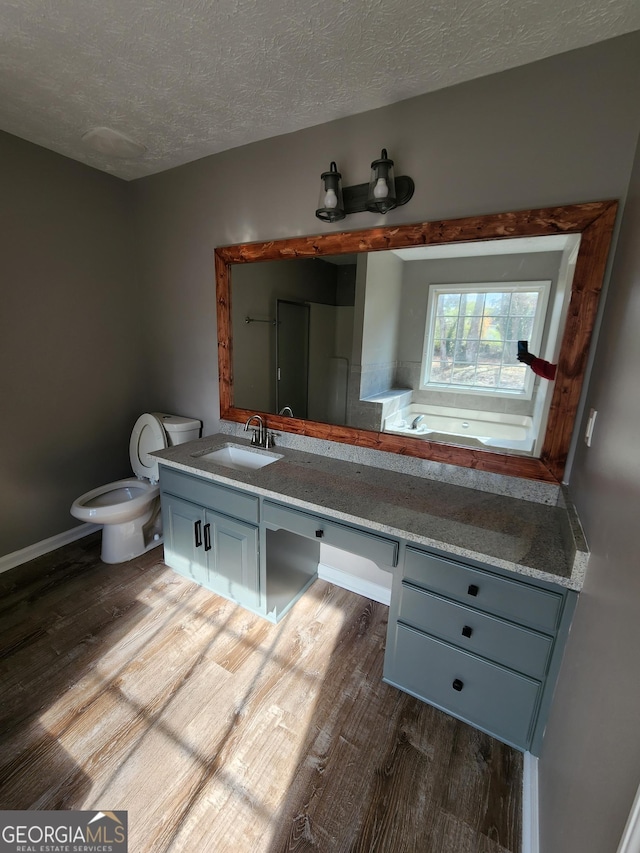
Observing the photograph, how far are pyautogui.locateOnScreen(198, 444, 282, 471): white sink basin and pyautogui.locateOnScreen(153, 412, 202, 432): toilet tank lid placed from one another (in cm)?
46

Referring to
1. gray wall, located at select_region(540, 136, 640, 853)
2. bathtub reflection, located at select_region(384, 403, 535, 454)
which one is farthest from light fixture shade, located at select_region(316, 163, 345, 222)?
gray wall, located at select_region(540, 136, 640, 853)

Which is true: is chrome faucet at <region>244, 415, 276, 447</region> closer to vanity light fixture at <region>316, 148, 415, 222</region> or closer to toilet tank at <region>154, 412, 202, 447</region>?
toilet tank at <region>154, 412, 202, 447</region>

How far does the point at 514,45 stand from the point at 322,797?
267 cm

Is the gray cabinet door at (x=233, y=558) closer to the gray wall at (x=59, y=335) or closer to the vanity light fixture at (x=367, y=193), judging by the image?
the gray wall at (x=59, y=335)

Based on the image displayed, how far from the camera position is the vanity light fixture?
5.15 feet

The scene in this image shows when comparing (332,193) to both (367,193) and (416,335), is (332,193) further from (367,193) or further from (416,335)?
(416,335)

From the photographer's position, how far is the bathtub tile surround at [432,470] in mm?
1549

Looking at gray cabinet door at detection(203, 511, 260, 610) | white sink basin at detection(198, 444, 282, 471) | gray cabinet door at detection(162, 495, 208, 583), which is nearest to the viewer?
gray cabinet door at detection(203, 511, 260, 610)

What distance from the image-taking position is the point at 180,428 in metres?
2.54

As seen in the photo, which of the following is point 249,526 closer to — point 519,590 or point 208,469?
point 208,469

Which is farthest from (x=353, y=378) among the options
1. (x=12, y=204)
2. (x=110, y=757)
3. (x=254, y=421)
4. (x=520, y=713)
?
(x=12, y=204)

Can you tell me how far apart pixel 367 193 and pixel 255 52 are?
0.65 metres

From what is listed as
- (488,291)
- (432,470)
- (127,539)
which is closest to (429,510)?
(432,470)

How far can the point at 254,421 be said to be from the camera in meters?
2.31
